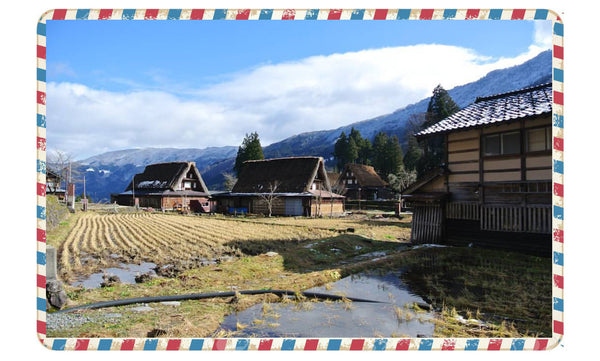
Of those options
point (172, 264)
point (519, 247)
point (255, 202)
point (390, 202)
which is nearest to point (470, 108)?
point (519, 247)

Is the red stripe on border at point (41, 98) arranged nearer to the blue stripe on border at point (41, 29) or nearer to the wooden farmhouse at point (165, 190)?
the blue stripe on border at point (41, 29)

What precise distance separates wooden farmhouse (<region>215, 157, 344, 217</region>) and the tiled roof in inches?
684

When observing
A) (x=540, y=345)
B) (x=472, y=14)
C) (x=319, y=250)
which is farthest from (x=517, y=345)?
(x=319, y=250)

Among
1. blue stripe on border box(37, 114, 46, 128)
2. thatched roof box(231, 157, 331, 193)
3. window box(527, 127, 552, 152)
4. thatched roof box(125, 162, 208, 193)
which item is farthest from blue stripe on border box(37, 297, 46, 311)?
thatched roof box(125, 162, 208, 193)

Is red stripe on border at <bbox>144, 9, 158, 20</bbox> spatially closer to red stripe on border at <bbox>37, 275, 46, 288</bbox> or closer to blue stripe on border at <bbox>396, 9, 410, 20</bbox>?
blue stripe on border at <bbox>396, 9, 410, 20</bbox>

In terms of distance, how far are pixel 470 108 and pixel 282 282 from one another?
6.86 m

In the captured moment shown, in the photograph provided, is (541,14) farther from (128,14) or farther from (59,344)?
(59,344)

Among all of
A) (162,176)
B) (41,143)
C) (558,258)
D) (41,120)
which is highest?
(41,120)

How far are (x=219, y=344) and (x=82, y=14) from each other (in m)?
4.07

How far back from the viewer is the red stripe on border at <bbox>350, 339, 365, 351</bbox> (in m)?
3.50

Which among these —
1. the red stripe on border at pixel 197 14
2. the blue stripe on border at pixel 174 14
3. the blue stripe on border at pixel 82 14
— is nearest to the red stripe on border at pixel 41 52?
the blue stripe on border at pixel 82 14

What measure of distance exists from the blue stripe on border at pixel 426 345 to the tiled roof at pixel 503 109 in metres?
5.17

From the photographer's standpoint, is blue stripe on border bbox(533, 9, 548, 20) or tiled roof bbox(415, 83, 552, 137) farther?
tiled roof bbox(415, 83, 552, 137)

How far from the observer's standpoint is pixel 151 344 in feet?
11.4
